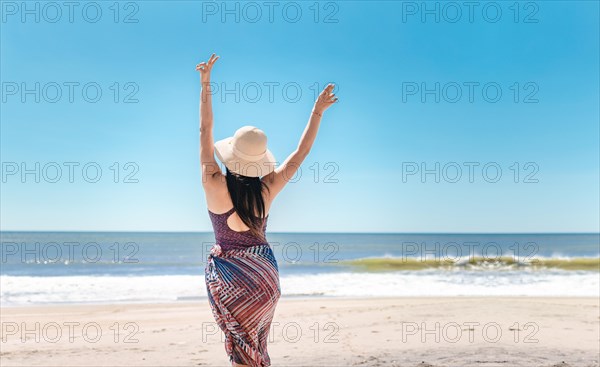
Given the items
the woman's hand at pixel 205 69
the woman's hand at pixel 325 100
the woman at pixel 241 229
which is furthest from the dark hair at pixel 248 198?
the woman's hand at pixel 325 100

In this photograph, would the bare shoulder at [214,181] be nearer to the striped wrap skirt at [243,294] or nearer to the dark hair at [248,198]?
the dark hair at [248,198]

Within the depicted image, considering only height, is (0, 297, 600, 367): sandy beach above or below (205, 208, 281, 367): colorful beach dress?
below

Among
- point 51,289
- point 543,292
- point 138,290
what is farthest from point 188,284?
point 543,292

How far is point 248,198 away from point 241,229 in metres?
0.14

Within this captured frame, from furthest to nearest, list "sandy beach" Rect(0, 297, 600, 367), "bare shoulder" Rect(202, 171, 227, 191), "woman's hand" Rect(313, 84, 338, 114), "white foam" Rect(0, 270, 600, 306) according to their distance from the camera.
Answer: "white foam" Rect(0, 270, 600, 306) < "sandy beach" Rect(0, 297, 600, 367) < "woman's hand" Rect(313, 84, 338, 114) < "bare shoulder" Rect(202, 171, 227, 191)

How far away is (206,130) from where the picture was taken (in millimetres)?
2521

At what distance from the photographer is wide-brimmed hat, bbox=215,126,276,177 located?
2.55m

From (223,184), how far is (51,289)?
44.3 ft

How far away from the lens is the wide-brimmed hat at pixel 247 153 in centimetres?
255

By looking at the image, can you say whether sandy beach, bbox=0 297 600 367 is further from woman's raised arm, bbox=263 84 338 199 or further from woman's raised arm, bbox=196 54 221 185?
woman's raised arm, bbox=196 54 221 185

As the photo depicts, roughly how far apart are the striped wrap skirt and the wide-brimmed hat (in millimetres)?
343

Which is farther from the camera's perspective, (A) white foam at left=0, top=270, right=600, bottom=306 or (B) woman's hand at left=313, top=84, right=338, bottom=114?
(A) white foam at left=0, top=270, right=600, bottom=306

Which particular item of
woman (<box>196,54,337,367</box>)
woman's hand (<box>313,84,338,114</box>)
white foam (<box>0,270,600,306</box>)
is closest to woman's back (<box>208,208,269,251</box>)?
woman (<box>196,54,337,367</box>)

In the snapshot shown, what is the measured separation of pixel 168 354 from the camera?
20.8ft
